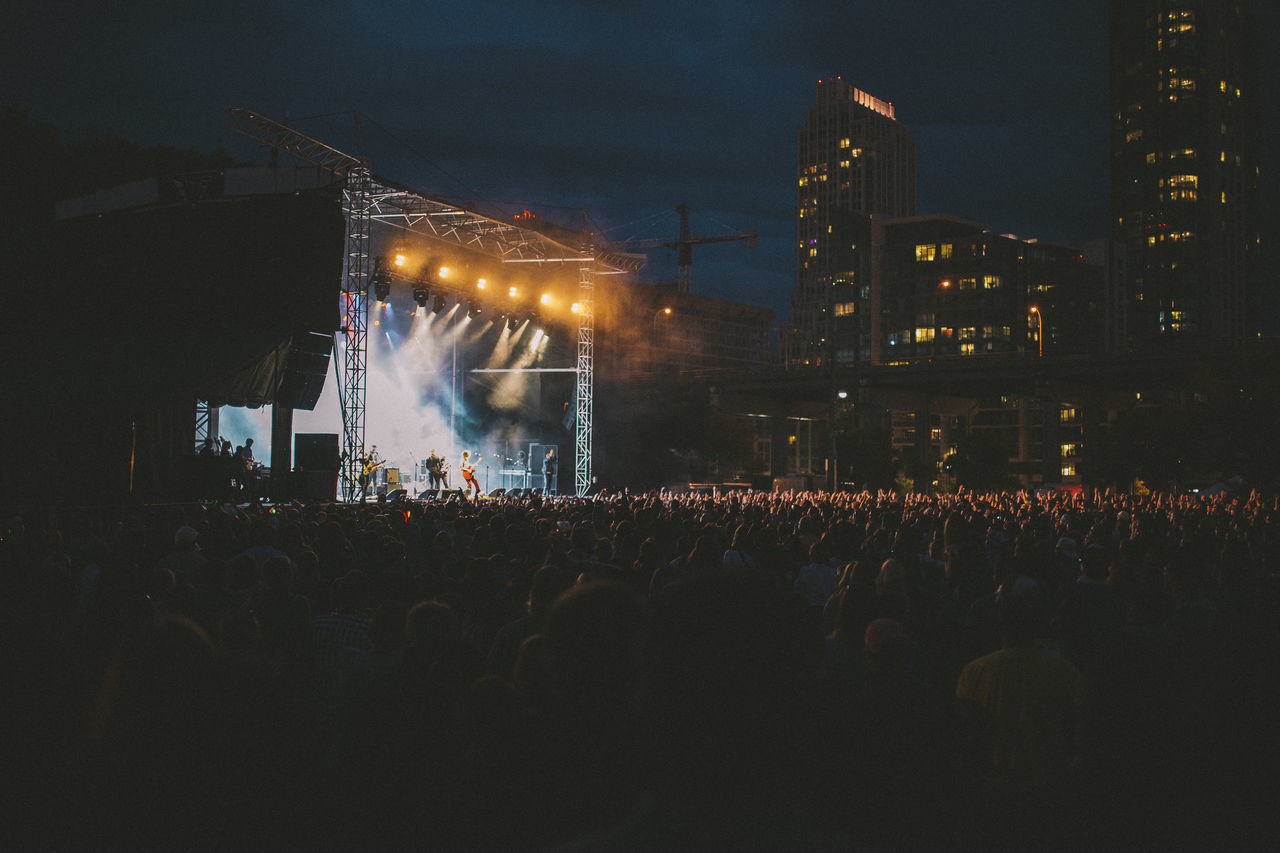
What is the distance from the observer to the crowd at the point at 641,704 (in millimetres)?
1618

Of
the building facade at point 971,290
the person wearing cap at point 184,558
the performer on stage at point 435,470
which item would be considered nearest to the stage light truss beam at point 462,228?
the performer on stage at point 435,470

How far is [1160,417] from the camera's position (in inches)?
1640

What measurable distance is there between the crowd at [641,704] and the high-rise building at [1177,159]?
182m

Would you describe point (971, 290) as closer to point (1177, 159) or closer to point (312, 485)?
point (1177, 159)

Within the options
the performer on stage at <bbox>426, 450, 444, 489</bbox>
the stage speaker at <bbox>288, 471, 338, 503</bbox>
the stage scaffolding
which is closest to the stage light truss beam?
the stage scaffolding

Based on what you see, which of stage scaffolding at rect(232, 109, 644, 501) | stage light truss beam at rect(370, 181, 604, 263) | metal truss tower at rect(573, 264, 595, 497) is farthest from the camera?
metal truss tower at rect(573, 264, 595, 497)

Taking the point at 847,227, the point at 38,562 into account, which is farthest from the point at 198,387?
the point at 847,227

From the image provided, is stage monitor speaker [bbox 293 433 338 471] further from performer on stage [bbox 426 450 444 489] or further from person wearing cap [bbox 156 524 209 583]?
person wearing cap [bbox 156 524 209 583]

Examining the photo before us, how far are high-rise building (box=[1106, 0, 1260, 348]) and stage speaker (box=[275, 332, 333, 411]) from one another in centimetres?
17219

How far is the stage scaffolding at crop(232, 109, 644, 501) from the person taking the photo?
2647 cm

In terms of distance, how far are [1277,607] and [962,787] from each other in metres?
4.67

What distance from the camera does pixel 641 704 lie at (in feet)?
5.46

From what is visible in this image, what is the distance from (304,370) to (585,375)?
58.9 ft

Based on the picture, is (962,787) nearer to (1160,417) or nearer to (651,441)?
(1160,417)
